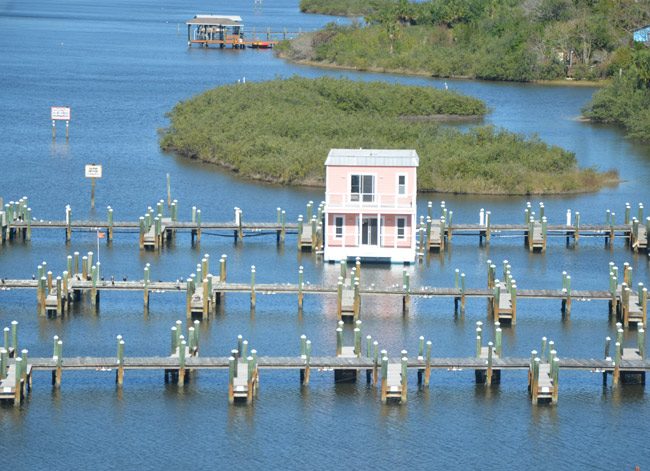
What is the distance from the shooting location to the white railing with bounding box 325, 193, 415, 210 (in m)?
66.9

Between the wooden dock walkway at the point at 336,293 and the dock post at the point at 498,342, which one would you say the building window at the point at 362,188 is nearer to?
the wooden dock walkway at the point at 336,293

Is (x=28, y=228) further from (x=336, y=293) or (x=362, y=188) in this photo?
(x=336, y=293)

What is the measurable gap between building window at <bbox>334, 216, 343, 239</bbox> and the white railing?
0.55 m

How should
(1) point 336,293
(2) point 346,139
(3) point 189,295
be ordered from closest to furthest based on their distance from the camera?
1. (3) point 189,295
2. (1) point 336,293
3. (2) point 346,139

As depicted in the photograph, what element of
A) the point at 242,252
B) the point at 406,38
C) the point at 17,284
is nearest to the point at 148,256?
the point at 242,252

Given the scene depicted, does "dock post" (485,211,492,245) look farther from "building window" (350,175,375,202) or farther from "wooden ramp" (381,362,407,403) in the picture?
"wooden ramp" (381,362,407,403)

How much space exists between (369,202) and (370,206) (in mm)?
245

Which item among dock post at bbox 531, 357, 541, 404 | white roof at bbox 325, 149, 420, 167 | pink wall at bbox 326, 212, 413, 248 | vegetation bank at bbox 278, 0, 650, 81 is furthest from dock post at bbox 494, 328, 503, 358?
vegetation bank at bbox 278, 0, 650, 81

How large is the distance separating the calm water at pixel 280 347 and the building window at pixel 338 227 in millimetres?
1404

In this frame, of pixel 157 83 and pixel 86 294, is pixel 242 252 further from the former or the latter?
pixel 157 83

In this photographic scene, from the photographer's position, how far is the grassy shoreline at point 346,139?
3307 inches

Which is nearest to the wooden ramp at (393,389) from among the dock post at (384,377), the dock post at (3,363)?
the dock post at (384,377)

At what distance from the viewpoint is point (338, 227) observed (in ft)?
221

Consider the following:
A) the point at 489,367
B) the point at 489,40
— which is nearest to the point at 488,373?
the point at 489,367
